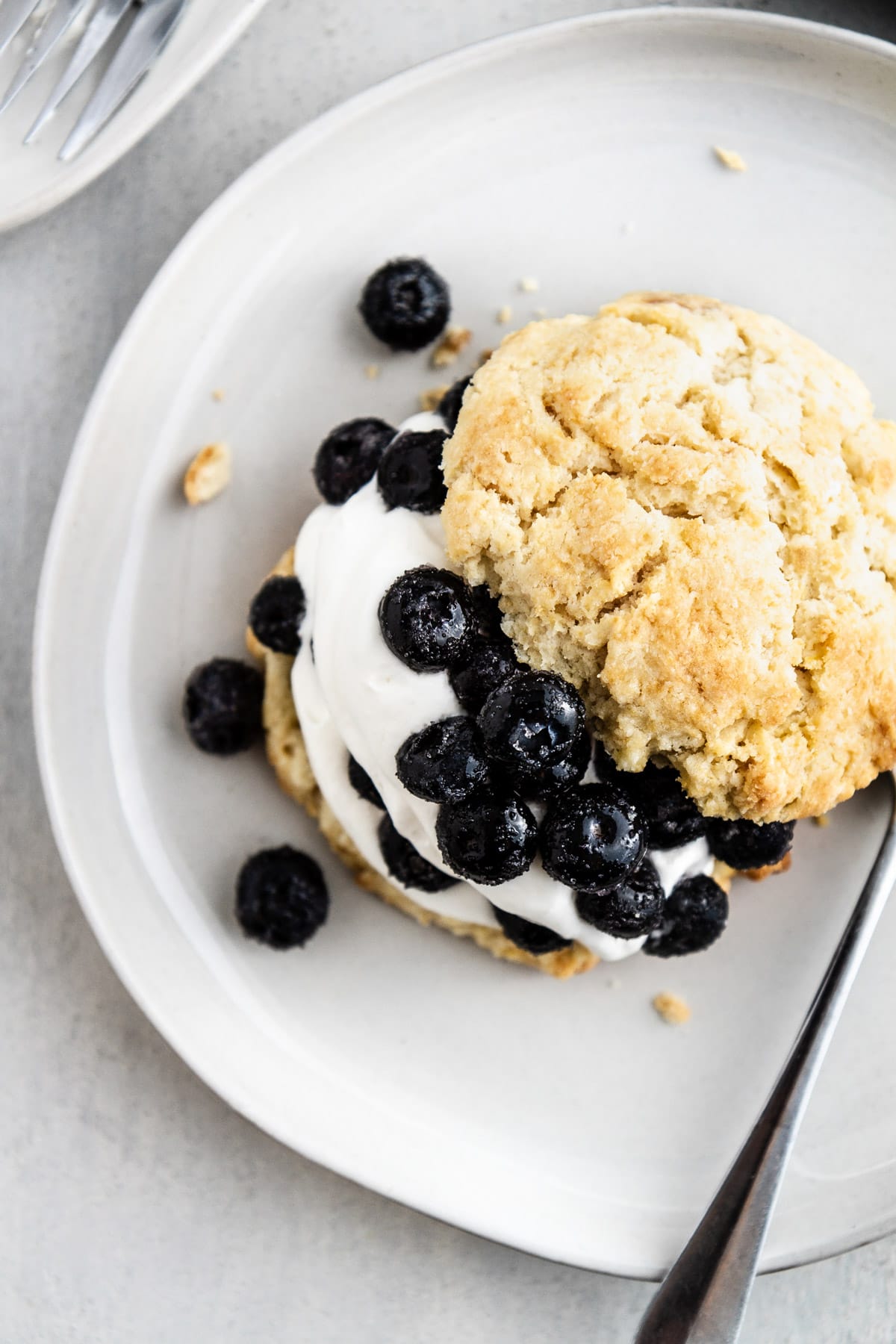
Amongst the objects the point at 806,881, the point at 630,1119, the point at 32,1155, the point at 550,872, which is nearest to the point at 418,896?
the point at 550,872

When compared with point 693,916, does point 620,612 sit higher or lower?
higher

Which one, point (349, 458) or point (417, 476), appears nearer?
point (417, 476)

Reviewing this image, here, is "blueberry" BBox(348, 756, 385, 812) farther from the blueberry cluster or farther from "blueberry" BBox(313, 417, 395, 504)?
"blueberry" BBox(313, 417, 395, 504)

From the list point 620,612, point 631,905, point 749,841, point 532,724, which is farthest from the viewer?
point 749,841

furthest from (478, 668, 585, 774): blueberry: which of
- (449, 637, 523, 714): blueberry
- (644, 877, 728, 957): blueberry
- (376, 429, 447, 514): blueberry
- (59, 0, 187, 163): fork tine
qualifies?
(59, 0, 187, 163): fork tine

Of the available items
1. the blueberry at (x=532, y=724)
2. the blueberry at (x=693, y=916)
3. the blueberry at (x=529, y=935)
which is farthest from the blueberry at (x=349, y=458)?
the blueberry at (x=693, y=916)

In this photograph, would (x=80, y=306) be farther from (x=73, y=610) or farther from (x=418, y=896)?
(x=418, y=896)

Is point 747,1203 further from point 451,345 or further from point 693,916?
point 451,345

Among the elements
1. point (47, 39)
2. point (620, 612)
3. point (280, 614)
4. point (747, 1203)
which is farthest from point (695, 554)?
point (47, 39)
